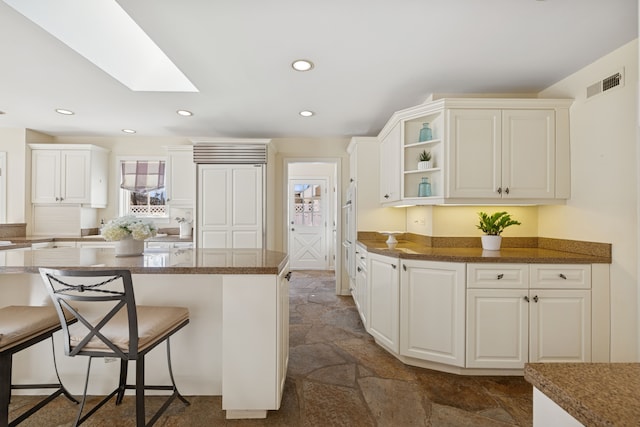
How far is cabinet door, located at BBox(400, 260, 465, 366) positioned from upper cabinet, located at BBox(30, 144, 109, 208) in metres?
4.56

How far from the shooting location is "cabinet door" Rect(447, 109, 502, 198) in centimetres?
258

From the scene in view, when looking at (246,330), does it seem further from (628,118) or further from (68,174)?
(68,174)

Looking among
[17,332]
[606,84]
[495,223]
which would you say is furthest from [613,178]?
[17,332]

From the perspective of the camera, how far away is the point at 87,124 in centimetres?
410

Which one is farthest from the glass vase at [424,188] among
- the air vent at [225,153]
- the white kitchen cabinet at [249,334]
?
the air vent at [225,153]

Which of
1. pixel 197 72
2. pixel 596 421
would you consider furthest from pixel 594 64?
pixel 197 72

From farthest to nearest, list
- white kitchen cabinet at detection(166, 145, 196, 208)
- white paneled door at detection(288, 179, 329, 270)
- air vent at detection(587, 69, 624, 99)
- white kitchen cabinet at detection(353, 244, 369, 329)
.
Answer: white paneled door at detection(288, 179, 329, 270) < white kitchen cabinet at detection(166, 145, 196, 208) < white kitchen cabinet at detection(353, 244, 369, 329) < air vent at detection(587, 69, 624, 99)

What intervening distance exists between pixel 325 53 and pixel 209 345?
2196 mm

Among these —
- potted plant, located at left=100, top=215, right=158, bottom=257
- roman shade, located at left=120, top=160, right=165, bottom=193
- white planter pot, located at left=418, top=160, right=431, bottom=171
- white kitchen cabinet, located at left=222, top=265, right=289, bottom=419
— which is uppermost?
roman shade, located at left=120, top=160, right=165, bottom=193

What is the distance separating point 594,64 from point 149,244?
5200 mm

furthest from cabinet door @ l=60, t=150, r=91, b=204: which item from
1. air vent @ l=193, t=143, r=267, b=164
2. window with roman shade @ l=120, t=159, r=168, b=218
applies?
air vent @ l=193, t=143, r=267, b=164

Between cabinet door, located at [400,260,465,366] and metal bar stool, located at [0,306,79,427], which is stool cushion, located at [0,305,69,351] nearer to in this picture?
Result: metal bar stool, located at [0,306,79,427]

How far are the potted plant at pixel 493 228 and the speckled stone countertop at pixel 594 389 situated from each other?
2.14 metres

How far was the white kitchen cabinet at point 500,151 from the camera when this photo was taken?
2578mm
